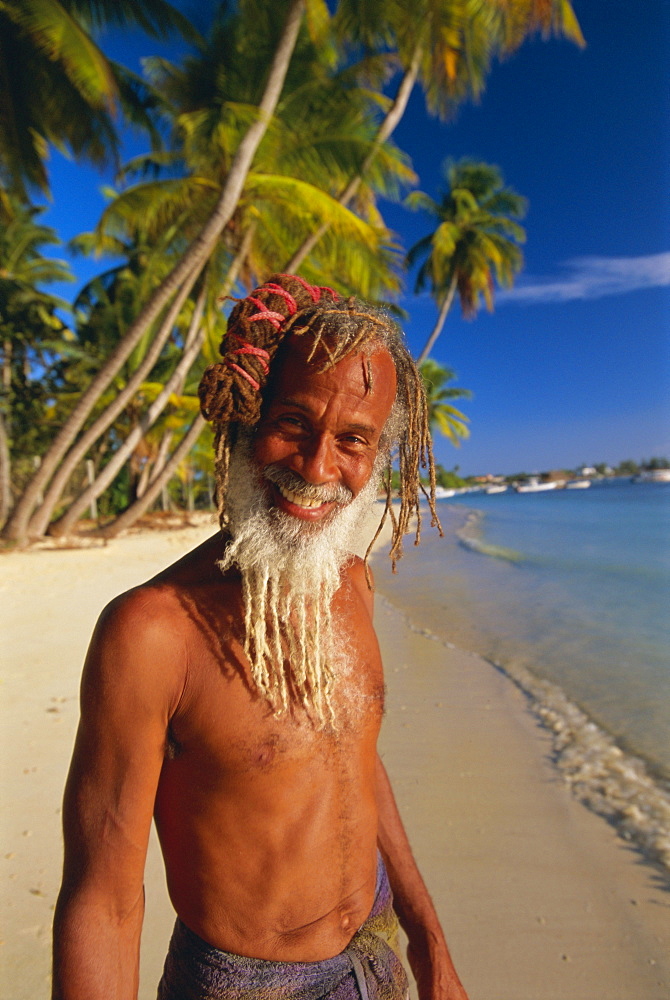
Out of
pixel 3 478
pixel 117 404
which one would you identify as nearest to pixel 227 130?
pixel 117 404

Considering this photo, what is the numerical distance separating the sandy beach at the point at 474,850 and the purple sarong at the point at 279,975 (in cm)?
143

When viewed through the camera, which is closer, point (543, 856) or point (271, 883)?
point (271, 883)

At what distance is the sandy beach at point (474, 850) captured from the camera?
2178 mm

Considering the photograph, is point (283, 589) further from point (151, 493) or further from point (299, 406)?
point (151, 493)

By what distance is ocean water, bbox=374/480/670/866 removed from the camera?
12.0 feet

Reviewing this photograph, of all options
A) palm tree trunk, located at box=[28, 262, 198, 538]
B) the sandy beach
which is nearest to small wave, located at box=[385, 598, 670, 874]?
the sandy beach

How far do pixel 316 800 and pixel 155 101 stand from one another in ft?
43.1

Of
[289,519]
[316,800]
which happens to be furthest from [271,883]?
[289,519]

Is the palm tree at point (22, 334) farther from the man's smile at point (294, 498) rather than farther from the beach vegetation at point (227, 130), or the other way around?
the man's smile at point (294, 498)

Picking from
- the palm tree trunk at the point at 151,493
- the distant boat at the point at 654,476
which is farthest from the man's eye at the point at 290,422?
the distant boat at the point at 654,476

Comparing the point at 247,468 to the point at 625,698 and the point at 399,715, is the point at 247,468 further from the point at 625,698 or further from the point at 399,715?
the point at 625,698

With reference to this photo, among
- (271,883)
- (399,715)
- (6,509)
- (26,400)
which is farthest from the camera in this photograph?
(26,400)

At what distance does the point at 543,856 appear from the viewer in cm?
283

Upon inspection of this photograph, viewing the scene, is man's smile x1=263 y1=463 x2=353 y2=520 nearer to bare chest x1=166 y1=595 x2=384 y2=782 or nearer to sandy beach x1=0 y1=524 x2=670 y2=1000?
bare chest x1=166 y1=595 x2=384 y2=782
